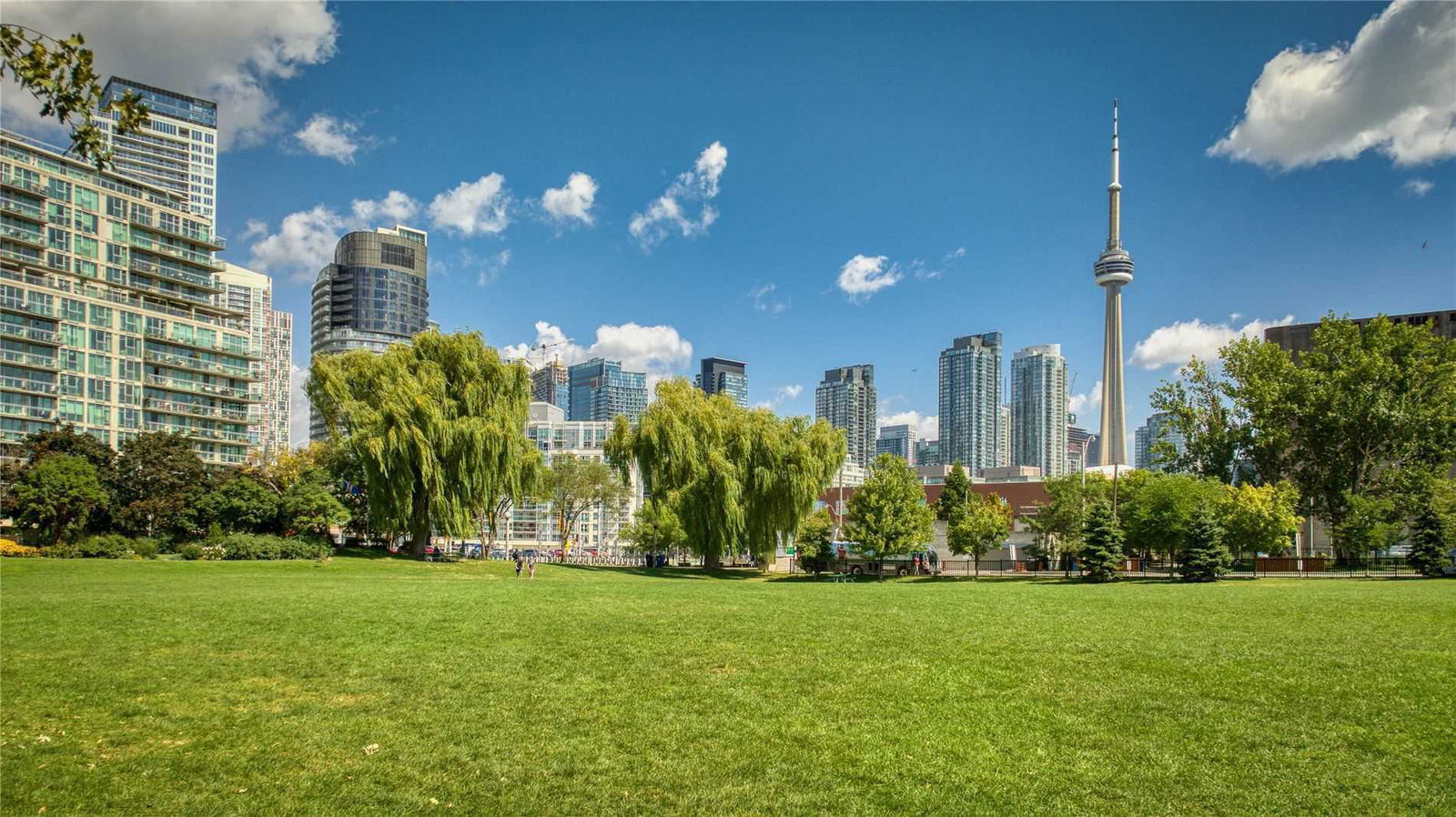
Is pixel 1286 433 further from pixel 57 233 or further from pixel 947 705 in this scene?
pixel 57 233

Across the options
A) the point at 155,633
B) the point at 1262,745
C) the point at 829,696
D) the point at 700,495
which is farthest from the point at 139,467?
the point at 1262,745

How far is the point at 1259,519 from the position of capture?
4634 centimetres

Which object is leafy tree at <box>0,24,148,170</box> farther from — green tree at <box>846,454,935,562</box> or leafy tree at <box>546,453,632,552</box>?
leafy tree at <box>546,453,632,552</box>

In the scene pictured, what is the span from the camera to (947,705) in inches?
419

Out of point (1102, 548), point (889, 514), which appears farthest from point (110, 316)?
point (1102, 548)

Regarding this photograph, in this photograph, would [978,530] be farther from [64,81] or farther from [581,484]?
[64,81]

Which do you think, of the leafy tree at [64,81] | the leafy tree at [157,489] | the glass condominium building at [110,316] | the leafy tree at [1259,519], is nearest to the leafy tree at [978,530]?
the leafy tree at [1259,519]

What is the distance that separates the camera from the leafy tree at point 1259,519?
4625cm

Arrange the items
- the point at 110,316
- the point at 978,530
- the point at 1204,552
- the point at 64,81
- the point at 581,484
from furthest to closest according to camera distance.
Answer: the point at 581,484, the point at 110,316, the point at 978,530, the point at 1204,552, the point at 64,81

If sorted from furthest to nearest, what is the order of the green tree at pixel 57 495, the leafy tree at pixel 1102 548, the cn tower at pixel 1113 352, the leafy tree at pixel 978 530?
the cn tower at pixel 1113 352 → the leafy tree at pixel 978 530 → the leafy tree at pixel 1102 548 → the green tree at pixel 57 495

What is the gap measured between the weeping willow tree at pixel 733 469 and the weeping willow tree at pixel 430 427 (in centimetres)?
754

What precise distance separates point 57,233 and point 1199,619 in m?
83.3

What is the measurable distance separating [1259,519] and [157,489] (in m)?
58.8

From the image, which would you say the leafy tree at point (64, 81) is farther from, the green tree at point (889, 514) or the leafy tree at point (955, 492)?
the leafy tree at point (955, 492)
